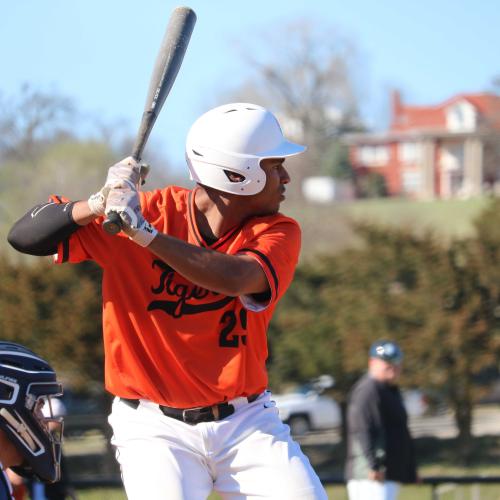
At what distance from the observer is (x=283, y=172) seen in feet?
13.1

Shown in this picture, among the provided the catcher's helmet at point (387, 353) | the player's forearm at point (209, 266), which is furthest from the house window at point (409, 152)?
the player's forearm at point (209, 266)

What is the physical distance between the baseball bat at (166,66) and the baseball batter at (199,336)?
19 cm

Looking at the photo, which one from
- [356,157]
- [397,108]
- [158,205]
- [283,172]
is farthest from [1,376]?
[397,108]

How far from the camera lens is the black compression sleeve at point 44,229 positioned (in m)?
3.78

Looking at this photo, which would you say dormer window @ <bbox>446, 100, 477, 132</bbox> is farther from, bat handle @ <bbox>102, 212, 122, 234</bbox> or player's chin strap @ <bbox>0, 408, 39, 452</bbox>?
player's chin strap @ <bbox>0, 408, 39, 452</bbox>

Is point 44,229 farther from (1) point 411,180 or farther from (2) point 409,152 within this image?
(1) point 411,180

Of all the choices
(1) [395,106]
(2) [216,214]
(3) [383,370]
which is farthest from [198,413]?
(1) [395,106]

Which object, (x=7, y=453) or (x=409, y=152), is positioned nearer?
(x=7, y=453)

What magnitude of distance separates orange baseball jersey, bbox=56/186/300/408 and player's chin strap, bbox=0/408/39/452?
0.65 meters

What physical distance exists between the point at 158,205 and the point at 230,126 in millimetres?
437

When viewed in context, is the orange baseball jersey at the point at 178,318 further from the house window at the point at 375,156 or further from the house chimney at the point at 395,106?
the house chimney at the point at 395,106

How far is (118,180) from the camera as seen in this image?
3.53 metres

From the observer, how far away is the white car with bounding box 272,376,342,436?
20.1 m

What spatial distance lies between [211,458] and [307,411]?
57.3 feet
